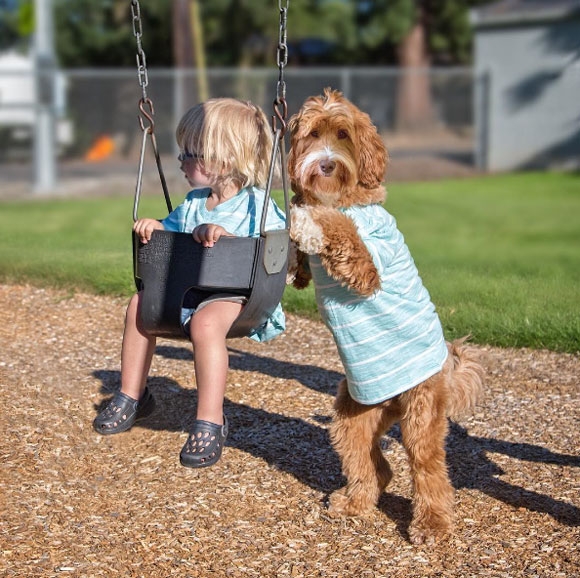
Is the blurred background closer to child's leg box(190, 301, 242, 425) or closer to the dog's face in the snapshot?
child's leg box(190, 301, 242, 425)

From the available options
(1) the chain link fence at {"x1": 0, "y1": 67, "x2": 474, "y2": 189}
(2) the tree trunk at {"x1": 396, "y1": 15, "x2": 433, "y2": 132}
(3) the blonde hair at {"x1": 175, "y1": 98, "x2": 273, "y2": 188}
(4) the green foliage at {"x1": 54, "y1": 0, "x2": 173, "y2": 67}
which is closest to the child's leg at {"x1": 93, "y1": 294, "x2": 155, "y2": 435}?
(3) the blonde hair at {"x1": 175, "y1": 98, "x2": 273, "y2": 188}

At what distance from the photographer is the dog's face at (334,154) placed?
322cm

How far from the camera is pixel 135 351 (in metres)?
4.17

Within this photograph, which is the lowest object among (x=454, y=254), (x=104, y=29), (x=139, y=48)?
(x=454, y=254)

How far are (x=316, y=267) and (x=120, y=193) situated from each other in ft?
46.3

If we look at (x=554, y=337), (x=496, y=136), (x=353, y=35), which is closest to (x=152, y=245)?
(x=554, y=337)

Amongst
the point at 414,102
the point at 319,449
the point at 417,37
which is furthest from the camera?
the point at 417,37

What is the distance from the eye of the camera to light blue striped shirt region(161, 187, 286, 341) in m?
3.92

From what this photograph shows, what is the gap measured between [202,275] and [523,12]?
18.0m

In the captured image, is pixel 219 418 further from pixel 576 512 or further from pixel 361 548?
pixel 576 512

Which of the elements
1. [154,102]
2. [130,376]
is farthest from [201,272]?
[154,102]

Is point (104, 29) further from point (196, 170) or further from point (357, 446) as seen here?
point (357, 446)

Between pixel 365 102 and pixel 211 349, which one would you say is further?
pixel 365 102

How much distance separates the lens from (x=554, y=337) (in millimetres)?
5961
